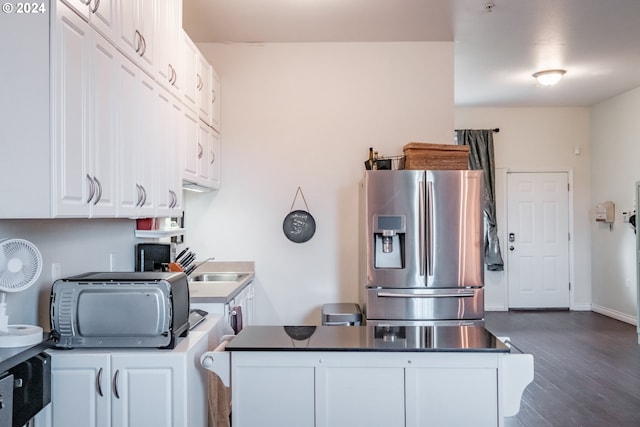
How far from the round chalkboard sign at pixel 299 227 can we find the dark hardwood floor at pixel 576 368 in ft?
6.70

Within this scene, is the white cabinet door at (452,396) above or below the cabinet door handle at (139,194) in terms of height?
below

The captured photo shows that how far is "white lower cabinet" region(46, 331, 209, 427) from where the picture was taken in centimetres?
185

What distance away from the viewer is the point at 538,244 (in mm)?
6797

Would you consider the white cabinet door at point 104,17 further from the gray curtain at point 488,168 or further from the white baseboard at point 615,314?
the white baseboard at point 615,314

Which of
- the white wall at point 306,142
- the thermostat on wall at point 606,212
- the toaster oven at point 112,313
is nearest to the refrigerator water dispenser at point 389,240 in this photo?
the white wall at point 306,142

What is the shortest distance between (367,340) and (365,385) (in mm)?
184

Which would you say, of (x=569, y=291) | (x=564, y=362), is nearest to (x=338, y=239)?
(x=564, y=362)

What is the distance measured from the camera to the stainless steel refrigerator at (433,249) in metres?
3.34

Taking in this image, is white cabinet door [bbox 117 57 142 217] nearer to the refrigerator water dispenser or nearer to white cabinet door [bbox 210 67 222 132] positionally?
white cabinet door [bbox 210 67 222 132]

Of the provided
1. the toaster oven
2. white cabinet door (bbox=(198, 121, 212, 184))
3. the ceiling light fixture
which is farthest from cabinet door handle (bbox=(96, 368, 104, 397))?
the ceiling light fixture

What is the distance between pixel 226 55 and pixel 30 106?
2782 mm

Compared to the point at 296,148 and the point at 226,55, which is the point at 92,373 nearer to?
the point at 296,148

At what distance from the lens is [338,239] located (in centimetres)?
412

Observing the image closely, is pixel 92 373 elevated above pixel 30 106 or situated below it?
below
